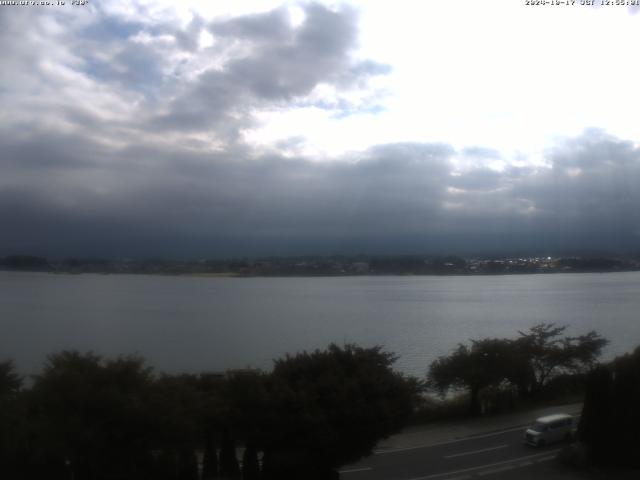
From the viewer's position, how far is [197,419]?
10133 mm

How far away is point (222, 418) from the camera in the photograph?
10.8 metres

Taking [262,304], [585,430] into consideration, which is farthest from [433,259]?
[585,430]

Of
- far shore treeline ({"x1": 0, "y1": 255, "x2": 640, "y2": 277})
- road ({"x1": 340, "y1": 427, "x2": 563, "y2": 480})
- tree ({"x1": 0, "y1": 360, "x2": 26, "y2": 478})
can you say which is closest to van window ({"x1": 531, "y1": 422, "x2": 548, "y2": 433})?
road ({"x1": 340, "y1": 427, "x2": 563, "y2": 480})

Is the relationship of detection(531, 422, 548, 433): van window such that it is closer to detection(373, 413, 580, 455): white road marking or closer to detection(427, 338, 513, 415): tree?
detection(373, 413, 580, 455): white road marking

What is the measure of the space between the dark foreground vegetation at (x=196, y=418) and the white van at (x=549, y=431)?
145 inches

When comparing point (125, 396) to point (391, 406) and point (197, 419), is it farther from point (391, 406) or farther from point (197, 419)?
point (391, 406)

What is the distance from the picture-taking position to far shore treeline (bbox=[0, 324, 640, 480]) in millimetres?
8906

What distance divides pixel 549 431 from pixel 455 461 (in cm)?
257

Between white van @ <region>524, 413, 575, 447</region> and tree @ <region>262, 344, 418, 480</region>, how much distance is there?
440cm

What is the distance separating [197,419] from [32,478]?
2.53m

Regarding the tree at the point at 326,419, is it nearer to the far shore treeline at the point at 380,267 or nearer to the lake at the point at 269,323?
the lake at the point at 269,323

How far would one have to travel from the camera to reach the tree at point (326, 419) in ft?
34.8

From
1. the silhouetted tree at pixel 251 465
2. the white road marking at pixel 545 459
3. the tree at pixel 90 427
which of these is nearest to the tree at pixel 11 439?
the tree at pixel 90 427

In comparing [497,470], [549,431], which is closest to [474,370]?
[549,431]
